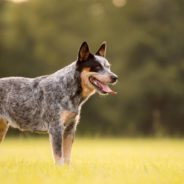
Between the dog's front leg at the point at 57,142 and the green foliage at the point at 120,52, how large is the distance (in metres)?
18.3

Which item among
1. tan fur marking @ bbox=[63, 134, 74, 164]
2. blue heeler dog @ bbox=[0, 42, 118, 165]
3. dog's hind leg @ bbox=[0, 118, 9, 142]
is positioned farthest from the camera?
dog's hind leg @ bbox=[0, 118, 9, 142]

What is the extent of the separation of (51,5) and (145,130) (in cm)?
726

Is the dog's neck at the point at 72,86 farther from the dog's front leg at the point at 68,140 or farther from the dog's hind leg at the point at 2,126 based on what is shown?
the dog's hind leg at the point at 2,126

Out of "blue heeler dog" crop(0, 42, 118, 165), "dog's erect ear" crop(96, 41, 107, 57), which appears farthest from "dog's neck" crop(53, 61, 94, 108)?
"dog's erect ear" crop(96, 41, 107, 57)

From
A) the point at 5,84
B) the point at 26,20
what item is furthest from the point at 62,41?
the point at 5,84

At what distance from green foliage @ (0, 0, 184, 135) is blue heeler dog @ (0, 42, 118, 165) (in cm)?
1788

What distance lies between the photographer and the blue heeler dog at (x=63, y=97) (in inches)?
415

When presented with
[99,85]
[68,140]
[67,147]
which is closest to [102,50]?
[99,85]

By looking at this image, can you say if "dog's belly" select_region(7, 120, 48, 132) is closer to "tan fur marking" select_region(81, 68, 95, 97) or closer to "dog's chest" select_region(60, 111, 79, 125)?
"dog's chest" select_region(60, 111, 79, 125)

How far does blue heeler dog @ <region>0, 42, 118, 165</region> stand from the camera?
10.5 metres

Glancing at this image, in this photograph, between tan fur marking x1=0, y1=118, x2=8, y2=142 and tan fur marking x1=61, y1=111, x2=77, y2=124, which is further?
tan fur marking x1=0, y1=118, x2=8, y2=142

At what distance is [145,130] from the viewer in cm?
3038

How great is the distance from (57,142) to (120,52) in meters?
19.9

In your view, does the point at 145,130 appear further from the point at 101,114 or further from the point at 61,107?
the point at 61,107
